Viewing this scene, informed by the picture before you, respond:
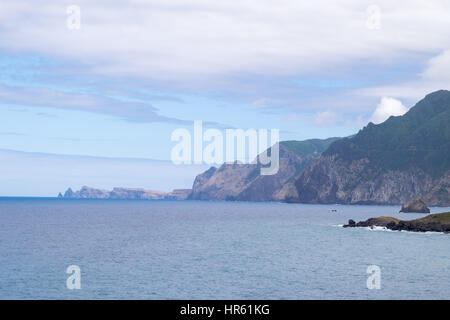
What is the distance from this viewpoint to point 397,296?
4984 cm

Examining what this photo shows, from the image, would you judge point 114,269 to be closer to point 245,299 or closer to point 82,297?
point 82,297

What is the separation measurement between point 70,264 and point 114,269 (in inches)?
330

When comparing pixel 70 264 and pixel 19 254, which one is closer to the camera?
pixel 70 264

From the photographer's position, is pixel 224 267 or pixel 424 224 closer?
pixel 224 267

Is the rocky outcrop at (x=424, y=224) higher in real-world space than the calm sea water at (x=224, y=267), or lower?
higher

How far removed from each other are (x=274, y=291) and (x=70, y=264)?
30.4 meters

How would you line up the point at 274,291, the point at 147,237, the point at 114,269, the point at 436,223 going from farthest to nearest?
the point at 436,223 → the point at 147,237 → the point at 114,269 → the point at 274,291

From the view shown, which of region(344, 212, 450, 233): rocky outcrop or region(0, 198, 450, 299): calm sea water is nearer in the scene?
region(0, 198, 450, 299): calm sea water

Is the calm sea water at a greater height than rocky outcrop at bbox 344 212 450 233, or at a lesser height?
lesser

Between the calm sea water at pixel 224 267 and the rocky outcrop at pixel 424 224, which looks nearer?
the calm sea water at pixel 224 267

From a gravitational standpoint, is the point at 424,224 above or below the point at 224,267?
above

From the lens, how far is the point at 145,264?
229ft

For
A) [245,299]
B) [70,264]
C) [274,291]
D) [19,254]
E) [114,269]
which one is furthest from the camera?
[19,254]
